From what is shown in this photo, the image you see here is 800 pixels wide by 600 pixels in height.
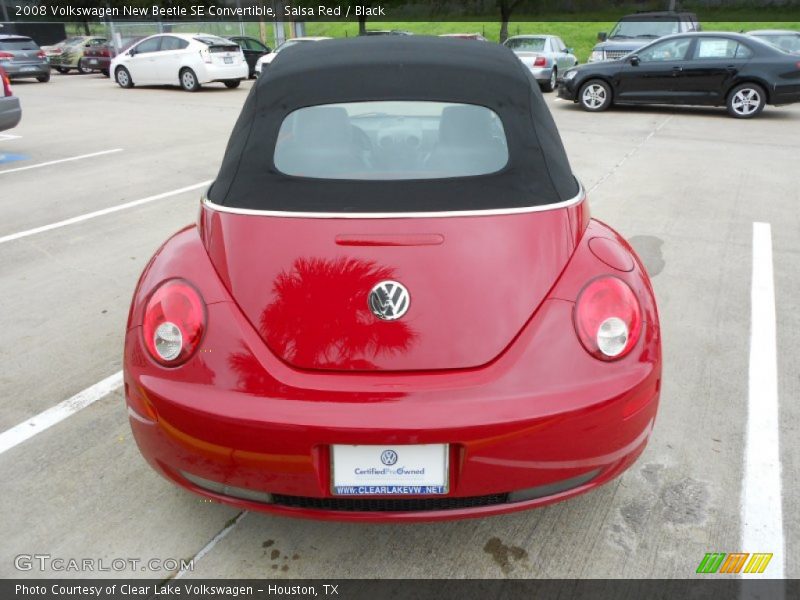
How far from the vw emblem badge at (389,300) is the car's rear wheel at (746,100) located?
41.7 feet

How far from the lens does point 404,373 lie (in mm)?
1962

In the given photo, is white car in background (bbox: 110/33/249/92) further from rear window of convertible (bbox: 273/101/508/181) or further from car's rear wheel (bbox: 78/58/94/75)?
rear window of convertible (bbox: 273/101/508/181)

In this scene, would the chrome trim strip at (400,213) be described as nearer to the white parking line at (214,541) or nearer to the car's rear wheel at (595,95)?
the white parking line at (214,541)

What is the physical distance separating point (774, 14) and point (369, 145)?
48801 millimetres

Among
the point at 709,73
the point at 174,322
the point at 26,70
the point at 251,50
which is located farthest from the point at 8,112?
the point at 26,70

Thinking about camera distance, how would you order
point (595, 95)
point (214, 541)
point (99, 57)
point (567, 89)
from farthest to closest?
point (99, 57), point (567, 89), point (595, 95), point (214, 541)

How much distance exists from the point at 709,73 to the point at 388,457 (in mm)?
12891

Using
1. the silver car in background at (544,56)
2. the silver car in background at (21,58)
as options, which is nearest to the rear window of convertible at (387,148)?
the silver car in background at (544,56)

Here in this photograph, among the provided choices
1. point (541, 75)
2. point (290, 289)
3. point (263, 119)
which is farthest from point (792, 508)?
point (541, 75)

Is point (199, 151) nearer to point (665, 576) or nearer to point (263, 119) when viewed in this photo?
point (263, 119)

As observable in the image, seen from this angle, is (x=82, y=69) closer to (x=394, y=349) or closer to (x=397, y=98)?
(x=397, y=98)

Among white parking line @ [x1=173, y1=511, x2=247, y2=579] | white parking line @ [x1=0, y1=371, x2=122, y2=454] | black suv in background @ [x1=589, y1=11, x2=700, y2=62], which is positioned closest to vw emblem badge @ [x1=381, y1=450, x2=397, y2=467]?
white parking line @ [x1=173, y1=511, x2=247, y2=579]

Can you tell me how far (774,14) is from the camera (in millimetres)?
42000

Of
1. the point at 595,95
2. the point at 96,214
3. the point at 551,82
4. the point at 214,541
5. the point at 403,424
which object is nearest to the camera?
the point at 403,424
